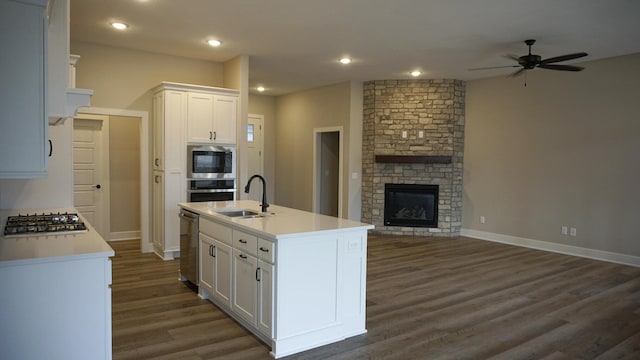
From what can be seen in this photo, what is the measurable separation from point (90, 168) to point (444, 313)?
222 inches

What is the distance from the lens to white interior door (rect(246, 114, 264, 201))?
10.1 metres

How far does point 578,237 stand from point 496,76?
298 centimetres

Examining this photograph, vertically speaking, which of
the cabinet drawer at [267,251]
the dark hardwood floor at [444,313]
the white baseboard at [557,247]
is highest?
the cabinet drawer at [267,251]

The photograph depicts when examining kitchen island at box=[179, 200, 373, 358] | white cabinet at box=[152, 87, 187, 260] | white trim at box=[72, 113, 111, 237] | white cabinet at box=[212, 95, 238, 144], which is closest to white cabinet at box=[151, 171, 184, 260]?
white cabinet at box=[152, 87, 187, 260]

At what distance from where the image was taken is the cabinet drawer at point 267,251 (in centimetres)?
302

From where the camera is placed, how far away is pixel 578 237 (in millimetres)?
6566

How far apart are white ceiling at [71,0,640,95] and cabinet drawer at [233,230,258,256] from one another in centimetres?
226

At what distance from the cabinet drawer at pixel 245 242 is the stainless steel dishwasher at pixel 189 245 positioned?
3.12 ft

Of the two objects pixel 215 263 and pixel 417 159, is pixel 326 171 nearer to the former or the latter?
pixel 417 159

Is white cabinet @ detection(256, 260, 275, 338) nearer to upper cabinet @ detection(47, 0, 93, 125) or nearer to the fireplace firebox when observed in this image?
upper cabinet @ detection(47, 0, 93, 125)

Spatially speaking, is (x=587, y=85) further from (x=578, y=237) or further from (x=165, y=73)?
(x=165, y=73)

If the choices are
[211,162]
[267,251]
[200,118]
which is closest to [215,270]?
[267,251]

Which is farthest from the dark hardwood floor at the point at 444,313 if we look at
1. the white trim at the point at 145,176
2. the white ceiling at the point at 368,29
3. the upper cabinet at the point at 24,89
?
the white ceiling at the point at 368,29

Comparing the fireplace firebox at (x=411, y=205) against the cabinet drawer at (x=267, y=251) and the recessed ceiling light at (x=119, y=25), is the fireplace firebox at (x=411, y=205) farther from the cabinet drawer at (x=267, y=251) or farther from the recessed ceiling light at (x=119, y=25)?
the cabinet drawer at (x=267, y=251)
